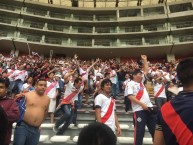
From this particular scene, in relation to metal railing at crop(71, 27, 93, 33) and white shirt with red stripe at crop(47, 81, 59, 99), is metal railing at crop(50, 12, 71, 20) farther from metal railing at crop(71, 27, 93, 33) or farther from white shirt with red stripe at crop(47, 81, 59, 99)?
white shirt with red stripe at crop(47, 81, 59, 99)

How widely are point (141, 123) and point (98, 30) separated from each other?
30726mm

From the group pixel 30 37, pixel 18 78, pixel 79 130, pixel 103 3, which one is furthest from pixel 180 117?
pixel 103 3

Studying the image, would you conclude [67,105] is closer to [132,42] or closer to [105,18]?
[132,42]

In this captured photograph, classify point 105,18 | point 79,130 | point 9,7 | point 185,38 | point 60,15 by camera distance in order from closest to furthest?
1. point 79,130
2. point 185,38
3. point 9,7
4. point 60,15
5. point 105,18

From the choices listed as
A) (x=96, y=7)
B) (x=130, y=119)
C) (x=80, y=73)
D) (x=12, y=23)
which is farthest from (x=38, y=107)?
(x=96, y=7)

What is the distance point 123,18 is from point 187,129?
3356 cm

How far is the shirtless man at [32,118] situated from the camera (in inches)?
154

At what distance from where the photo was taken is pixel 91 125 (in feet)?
4.85

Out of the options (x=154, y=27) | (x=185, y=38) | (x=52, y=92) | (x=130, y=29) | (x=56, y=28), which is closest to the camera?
(x=52, y=92)

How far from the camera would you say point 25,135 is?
3938 mm

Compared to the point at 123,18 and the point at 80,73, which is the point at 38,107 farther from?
the point at 123,18

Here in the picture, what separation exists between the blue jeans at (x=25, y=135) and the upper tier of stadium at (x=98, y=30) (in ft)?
91.4

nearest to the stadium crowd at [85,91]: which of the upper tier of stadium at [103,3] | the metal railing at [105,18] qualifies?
the metal railing at [105,18]

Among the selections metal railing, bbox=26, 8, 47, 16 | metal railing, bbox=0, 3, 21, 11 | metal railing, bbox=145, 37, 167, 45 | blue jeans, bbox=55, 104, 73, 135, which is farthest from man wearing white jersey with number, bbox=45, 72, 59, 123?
metal railing, bbox=0, 3, 21, 11
